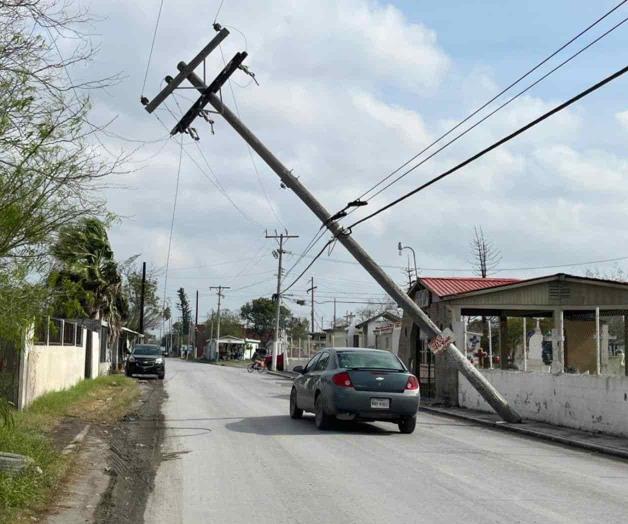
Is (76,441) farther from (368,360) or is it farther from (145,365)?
(145,365)

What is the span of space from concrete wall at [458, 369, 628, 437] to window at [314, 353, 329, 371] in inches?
201

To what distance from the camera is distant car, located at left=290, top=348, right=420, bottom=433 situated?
15.0 m

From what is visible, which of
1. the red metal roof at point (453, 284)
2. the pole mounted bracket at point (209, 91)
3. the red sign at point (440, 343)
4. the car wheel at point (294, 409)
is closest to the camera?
the car wheel at point (294, 409)

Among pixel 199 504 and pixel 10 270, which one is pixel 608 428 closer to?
pixel 199 504

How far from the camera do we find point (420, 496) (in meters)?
8.89

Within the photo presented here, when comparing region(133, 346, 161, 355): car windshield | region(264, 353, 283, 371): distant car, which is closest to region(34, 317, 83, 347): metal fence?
region(133, 346, 161, 355): car windshield

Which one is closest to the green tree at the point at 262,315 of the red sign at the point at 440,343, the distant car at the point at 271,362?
the distant car at the point at 271,362

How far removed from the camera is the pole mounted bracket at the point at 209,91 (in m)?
22.4

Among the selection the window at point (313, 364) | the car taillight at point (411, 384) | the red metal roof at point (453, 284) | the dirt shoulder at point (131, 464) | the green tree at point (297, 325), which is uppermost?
the green tree at point (297, 325)

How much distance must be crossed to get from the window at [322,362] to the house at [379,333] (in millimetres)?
16286

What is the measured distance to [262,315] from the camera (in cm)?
12112

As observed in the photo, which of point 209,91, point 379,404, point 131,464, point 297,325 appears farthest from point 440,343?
point 297,325

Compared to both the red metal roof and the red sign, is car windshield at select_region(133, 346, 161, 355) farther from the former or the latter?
the red sign

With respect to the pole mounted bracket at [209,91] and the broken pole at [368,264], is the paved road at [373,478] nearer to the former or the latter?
the broken pole at [368,264]
